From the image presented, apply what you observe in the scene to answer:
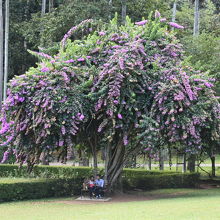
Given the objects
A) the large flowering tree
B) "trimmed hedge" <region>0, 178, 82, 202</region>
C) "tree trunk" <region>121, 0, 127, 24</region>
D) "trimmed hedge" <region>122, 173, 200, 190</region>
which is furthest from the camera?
"tree trunk" <region>121, 0, 127, 24</region>

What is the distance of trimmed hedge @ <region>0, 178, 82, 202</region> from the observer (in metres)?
18.7

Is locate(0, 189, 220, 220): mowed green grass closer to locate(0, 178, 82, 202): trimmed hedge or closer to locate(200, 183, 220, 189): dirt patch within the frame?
locate(0, 178, 82, 202): trimmed hedge

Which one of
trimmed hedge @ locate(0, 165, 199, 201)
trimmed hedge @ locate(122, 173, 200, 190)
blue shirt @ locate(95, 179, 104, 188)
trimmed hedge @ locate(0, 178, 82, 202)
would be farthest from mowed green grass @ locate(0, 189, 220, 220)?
trimmed hedge @ locate(122, 173, 200, 190)

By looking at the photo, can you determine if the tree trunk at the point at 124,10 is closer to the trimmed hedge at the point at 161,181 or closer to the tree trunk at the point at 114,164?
the trimmed hedge at the point at 161,181

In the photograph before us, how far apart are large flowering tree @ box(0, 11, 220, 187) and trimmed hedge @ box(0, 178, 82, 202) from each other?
3.68ft

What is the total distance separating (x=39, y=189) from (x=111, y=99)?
5.12 metres

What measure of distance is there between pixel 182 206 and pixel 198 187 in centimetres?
1009

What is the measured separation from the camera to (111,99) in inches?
719

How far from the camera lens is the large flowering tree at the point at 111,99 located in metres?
18.2

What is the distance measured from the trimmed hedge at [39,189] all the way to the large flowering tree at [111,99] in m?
1.12

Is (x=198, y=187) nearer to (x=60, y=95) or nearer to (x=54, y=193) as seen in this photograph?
(x=54, y=193)

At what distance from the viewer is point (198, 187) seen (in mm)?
25266

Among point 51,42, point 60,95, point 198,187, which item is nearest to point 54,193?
point 60,95

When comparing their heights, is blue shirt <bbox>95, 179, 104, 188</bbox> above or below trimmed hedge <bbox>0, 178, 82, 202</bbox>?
above
